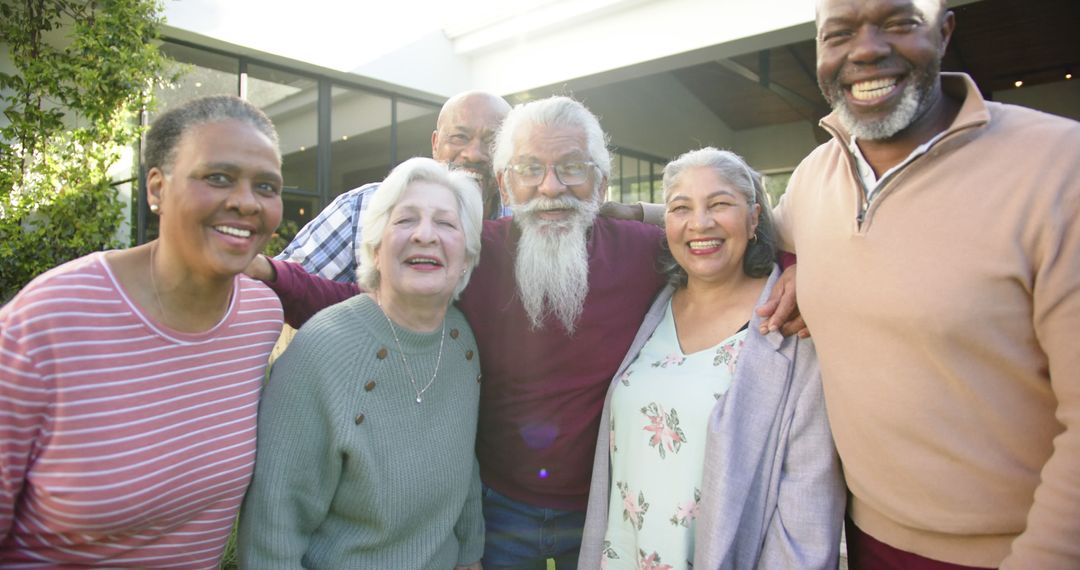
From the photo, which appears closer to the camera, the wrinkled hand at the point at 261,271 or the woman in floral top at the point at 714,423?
the woman in floral top at the point at 714,423

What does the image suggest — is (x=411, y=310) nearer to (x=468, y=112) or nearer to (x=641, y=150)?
(x=468, y=112)

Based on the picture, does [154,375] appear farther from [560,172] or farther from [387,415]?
[560,172]

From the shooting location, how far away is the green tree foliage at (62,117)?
17.6 ft

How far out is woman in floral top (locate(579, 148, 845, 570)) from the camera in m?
1.86

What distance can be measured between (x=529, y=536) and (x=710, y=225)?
4.47 ft

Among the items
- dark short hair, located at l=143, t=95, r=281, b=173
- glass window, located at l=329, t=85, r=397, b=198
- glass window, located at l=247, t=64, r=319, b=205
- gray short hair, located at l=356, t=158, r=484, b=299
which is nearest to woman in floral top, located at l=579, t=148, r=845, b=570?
gray short hair, located at l=356, t=158, r=484, b=299

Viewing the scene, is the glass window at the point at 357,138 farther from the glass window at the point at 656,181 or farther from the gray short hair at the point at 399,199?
the gray short hair at the point at 399,199

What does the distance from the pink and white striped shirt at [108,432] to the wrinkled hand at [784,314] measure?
5.41ft

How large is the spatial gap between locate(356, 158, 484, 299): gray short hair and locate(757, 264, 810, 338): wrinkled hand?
105 cm

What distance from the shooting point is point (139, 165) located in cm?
666

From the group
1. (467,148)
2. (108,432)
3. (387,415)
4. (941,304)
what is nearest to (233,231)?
(108,432)

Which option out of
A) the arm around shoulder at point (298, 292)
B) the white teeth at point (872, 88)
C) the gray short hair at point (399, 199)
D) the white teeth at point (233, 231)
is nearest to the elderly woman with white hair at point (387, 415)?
the gray short hair at point (399, 199)

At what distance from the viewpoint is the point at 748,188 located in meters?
2.27

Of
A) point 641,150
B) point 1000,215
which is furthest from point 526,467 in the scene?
point 641,150
